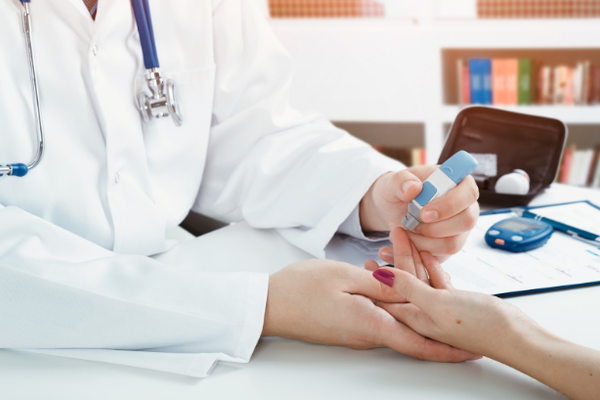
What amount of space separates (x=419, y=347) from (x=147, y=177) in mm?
507

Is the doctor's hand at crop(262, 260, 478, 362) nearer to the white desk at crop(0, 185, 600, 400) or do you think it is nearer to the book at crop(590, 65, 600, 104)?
the white desk at crop(0, 185, 600, 400)

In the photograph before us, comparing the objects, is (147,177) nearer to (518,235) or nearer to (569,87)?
(518,235)

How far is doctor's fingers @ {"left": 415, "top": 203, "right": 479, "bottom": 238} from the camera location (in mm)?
663

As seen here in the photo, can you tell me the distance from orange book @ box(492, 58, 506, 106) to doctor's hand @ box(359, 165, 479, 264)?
2.04 m

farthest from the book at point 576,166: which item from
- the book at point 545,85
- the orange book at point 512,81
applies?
the orange book at point 512,81

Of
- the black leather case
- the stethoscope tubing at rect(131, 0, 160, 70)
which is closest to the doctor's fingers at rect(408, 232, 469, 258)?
the black leather case

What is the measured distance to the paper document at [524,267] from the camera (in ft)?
2.23

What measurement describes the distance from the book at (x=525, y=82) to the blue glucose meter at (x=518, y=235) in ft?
6.51

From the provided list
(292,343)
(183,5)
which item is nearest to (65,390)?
(292,343)

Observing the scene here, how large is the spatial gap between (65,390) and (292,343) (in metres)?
0.23

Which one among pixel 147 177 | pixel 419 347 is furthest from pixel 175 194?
pixel 419 347

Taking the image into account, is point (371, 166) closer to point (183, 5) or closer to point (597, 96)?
point (183, 5)

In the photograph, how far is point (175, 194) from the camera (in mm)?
922

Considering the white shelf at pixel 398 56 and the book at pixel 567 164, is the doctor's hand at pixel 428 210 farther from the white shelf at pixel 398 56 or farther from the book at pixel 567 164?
the book at pixel 567 164
